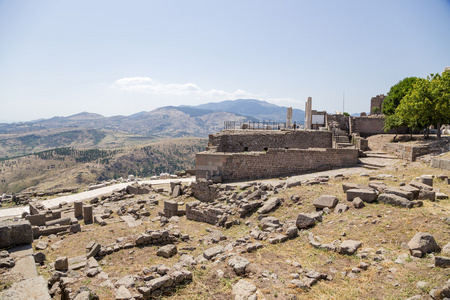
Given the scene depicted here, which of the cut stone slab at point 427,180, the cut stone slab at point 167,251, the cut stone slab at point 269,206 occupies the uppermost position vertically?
the cut stone slab at point 427,180

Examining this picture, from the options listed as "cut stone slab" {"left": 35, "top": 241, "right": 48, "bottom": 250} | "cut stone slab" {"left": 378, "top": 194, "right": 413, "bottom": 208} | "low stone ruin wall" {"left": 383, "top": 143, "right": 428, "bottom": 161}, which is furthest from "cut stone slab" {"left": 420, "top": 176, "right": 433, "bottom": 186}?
"cut stone slab" {"left": 35, "top": 241, "right": 48, "bottom": 250}

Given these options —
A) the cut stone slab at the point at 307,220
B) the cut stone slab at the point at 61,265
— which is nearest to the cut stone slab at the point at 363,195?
the cut stone slab at the point at 307,220

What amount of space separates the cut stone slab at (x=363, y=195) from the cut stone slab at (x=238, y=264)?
507cm

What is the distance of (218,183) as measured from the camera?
17.0 meters

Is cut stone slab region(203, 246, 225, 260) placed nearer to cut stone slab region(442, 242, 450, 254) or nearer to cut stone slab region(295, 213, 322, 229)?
cut stone slab region(295, 213, 322, 229)

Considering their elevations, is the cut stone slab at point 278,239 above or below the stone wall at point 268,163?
below

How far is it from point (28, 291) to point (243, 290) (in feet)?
13.6

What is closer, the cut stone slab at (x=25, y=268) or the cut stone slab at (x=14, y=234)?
the cut stone slab at (x=25, y=268)

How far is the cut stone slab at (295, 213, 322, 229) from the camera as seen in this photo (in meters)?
9.00

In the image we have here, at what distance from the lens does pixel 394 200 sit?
9.02 m

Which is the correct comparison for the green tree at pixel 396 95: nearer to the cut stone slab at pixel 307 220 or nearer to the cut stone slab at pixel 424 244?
the cut stone slab at pixel 307 220

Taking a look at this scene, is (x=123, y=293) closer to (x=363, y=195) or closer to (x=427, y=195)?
(x=363, y=195)

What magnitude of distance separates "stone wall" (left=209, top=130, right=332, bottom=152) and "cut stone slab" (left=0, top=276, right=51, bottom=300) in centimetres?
1987

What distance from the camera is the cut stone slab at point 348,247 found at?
6926mm
